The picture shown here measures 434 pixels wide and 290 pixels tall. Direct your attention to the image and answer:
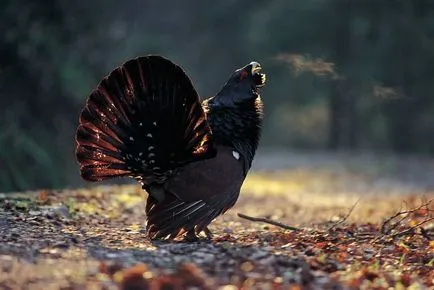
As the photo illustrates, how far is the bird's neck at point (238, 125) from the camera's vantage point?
6.88 m

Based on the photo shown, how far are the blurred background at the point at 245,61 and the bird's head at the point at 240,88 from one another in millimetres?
2374

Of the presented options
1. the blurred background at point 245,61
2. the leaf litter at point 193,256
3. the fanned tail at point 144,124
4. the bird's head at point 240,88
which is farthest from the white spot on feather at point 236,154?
the blurred background at point 245,61

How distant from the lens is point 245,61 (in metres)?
35.4

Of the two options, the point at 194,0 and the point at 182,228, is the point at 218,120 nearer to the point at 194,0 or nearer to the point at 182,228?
the point at 182,228

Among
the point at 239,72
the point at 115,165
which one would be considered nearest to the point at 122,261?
the point at 115,165

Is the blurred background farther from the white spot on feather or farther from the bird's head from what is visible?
the white spot on feather

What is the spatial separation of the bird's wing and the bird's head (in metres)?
0.64

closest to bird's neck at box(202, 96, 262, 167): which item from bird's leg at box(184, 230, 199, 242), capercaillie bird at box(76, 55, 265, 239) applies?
capercaillie bird at box(76, 55, 265, 239)

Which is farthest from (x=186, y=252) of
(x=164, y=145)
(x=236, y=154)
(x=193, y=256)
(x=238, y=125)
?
(x=238, y=125)

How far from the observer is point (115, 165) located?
680cm

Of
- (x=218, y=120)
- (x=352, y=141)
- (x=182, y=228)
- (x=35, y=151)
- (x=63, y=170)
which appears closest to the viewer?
(x=182, y=228)

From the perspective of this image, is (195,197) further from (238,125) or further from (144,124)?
(238,125)

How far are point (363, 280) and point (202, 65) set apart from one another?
31567 mm

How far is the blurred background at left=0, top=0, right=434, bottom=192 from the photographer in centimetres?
1348
